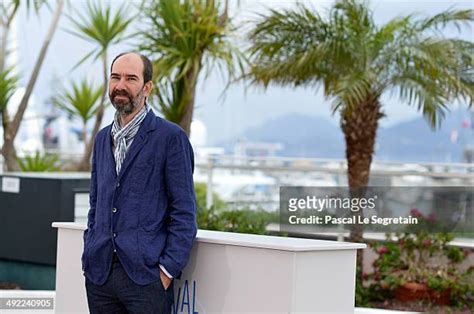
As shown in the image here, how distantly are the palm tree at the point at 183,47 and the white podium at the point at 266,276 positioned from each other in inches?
257

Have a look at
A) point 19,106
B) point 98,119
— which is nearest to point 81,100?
point 98,119

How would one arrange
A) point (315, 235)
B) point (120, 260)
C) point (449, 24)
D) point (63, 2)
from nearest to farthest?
point (120, 260)
point (315, 235)
point (449, 24)
point (63, 2)

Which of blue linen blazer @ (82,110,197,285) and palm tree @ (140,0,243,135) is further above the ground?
palm tree @ (140,0,243,135)

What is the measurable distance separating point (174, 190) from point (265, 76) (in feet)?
20.0

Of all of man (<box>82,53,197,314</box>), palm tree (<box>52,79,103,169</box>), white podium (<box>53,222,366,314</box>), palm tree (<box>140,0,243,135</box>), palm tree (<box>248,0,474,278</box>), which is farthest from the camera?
palm tree (<box>52,79,103,169</box>)

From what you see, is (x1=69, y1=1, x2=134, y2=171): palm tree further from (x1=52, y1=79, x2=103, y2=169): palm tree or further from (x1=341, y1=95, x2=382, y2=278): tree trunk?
(x1=341, y1=95, x2=382, y2=278): tree trunk

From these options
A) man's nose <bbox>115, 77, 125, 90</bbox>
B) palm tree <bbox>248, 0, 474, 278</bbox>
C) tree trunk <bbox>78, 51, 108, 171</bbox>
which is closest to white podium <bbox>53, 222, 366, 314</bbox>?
man's nose <bbox>115, 77, 125, 90</bbox>

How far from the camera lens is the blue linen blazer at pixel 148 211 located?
4.14 meters

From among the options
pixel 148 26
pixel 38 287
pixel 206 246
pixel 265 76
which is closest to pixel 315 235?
pixel 265 76

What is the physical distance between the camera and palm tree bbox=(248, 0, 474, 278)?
9.68 metres

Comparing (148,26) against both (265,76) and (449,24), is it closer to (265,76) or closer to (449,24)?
(265,76)

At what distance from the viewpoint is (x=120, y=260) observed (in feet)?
13.6

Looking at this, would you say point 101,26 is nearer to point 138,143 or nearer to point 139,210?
point 138,143

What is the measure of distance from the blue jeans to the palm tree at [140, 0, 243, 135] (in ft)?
21.9
